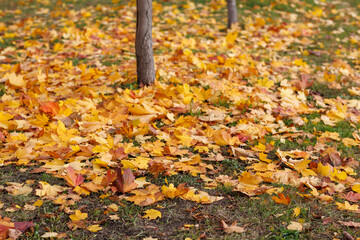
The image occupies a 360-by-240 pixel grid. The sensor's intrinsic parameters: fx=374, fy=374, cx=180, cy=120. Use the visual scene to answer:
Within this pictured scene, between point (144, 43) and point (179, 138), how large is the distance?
4.98ft

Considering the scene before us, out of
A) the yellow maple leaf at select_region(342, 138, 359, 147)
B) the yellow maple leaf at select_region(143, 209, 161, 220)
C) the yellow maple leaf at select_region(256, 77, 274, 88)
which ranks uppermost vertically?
the yellow maple leaf at select_region(256, 77, 274, 88)

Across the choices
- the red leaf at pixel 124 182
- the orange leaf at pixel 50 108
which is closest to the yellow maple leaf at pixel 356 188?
the red leaf at pixel 124 182

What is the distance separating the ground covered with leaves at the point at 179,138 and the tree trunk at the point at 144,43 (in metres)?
0.15

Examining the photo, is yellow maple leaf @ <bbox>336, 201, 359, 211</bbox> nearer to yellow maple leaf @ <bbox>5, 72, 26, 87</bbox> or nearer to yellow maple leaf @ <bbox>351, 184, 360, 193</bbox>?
yellow maple leaf @ <bbox>351, 184, 360, 193</bbox>

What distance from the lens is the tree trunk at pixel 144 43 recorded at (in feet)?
13.9

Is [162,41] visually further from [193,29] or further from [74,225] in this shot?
[74,225]

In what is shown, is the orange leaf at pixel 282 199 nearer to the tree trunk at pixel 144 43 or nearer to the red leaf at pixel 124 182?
the red leaf at pixel 124 182

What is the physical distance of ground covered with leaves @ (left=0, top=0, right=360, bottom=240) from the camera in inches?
95.7

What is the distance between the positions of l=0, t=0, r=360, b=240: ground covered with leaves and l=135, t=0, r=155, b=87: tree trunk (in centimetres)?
15

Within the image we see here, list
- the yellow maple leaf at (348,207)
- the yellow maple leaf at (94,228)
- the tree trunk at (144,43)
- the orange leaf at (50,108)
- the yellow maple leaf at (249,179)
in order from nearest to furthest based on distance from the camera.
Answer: the yellow maple leaf at (94,228) < the yellow maple leaf at (348,207) < the yellow maple leaf at (249,179) < the orange leaf at (50,108) < the tree trunk at (144,43)

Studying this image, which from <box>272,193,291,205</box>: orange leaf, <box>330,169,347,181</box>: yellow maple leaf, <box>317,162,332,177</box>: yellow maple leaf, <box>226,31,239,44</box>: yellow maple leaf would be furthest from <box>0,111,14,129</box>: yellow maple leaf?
<box>226,31,239,44</box>: yellow maple leaf

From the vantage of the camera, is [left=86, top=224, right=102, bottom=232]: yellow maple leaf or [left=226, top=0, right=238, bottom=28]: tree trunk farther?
[left=226, top=0, right=238, bottom=28]: tree trunk

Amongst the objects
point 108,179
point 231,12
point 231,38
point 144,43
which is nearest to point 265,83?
point 144,43

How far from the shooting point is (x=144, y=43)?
4348mm
